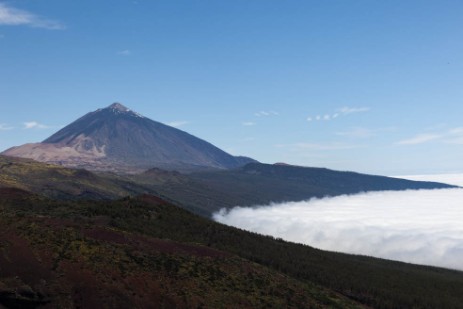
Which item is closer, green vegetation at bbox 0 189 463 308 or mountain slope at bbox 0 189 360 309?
mountain slope at bbox 0 189 360 309

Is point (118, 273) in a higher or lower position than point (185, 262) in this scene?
higher

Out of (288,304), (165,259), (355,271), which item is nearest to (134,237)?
(165,259)

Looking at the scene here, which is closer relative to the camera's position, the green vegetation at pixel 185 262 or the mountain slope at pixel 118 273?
the mountain slope at pixel 118 273

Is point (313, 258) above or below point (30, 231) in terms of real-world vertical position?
below

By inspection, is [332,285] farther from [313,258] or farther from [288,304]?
[288,304]

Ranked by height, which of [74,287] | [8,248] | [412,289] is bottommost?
[412,289]

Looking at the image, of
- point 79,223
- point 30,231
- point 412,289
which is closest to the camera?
point 30,231

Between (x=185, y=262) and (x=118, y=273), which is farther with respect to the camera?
(x=185, y=262)

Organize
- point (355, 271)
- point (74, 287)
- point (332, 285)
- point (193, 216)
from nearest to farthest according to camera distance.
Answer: point (74, 287)
point (332, 285)
point (355, 271)
point (193, 216)
